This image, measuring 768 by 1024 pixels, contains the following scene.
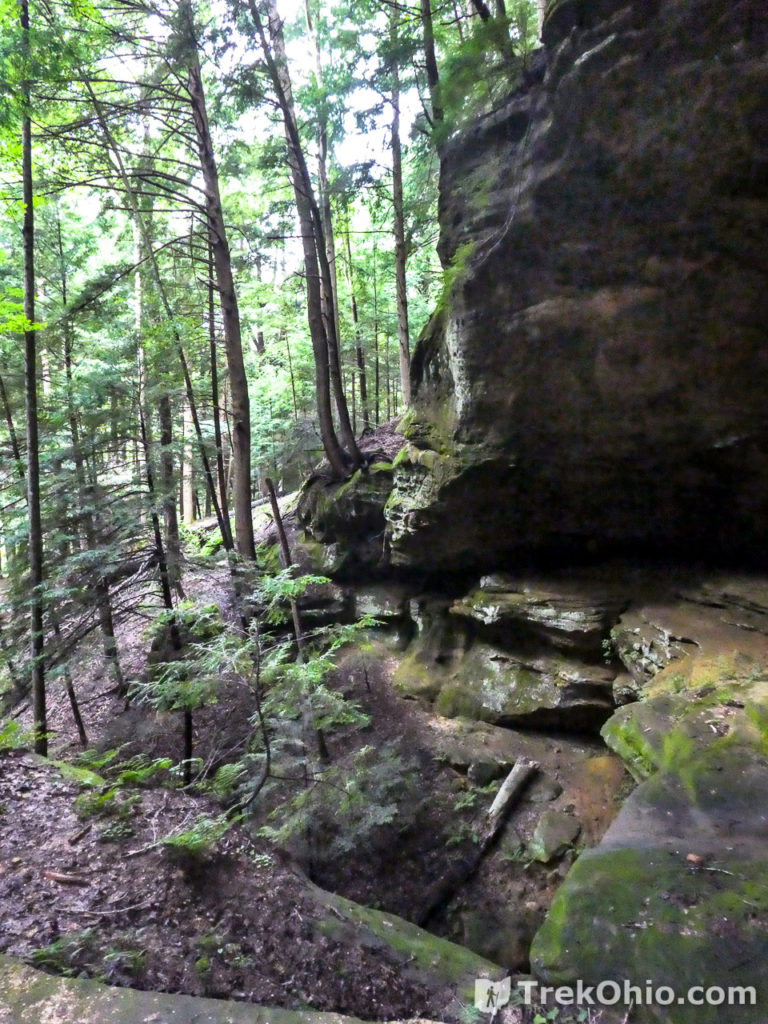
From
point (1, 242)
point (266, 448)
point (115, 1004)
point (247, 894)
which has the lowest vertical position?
point (247, 894)

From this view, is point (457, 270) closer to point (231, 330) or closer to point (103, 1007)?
point (231, 330)

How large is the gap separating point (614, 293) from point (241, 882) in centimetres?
748

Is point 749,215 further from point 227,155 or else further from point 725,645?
point 227,155

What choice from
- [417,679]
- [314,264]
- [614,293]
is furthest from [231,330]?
[417,679]

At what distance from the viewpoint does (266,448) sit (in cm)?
1336

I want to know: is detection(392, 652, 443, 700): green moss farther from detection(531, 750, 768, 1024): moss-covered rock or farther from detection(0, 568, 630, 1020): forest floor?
detection(531, 750, 768, 1024): moss-covered rock

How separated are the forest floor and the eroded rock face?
12.6 feet

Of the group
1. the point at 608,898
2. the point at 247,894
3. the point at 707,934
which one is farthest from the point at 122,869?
the point at 707,934

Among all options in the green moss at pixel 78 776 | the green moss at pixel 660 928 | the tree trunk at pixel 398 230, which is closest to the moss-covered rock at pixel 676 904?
the green moss at pixel 660 928

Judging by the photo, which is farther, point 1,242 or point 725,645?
point 1,242

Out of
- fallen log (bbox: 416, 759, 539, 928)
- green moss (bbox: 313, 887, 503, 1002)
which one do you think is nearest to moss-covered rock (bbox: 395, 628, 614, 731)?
fallen log (bbox: 416, 759, 539, 928)

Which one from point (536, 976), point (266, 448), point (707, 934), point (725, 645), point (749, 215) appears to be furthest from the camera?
point (266, 448)

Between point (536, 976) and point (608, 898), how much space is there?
65cm

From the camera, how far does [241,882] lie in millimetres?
4211
